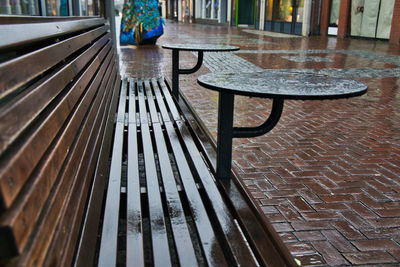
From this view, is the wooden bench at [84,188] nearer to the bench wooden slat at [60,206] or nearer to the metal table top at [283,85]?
the bench wooden slat at [60,206]

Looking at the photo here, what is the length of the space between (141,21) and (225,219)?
1303 cm

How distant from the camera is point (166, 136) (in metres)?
3.30

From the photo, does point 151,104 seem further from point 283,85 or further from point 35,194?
point 35,194

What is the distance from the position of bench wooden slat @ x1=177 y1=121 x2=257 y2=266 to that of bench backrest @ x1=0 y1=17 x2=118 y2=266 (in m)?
0.64

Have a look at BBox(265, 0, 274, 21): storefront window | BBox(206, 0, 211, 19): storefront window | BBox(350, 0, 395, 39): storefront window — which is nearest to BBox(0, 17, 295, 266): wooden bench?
BBox(350, 0, 395, 39): storefront window

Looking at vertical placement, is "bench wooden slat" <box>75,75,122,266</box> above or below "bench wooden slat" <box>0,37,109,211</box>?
below

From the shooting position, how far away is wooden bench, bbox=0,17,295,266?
95 cm

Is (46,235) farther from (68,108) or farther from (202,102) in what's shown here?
(202,102)

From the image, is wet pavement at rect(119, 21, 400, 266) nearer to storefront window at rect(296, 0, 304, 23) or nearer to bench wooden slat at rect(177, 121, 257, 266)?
bench wooden slat at rect(177, 121, 257, 266)

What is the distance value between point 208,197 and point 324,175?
4.61 ft

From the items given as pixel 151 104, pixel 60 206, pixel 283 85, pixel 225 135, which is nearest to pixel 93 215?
pixel 60 206

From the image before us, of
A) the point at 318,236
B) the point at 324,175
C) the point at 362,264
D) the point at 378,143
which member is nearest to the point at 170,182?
the point at 318,236

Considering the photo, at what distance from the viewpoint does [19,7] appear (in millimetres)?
2189

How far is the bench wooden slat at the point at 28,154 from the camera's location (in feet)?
2.66
